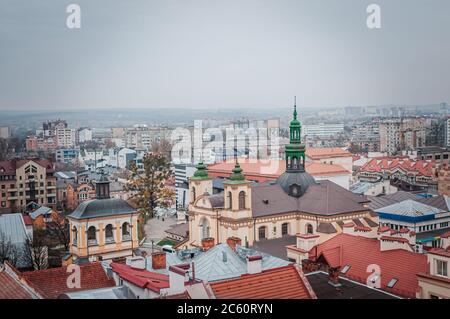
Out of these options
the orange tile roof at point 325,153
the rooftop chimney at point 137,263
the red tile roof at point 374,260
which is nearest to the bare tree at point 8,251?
the rooftop chimney at point 137,263

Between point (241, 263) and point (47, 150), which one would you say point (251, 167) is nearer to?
point (47, 150)

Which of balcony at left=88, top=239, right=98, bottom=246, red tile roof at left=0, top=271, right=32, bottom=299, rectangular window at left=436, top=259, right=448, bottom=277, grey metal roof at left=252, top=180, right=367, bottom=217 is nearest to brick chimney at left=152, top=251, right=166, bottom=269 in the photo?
red tile roof at left=0, top=271, right=32, bottom=299

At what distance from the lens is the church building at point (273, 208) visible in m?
7.01

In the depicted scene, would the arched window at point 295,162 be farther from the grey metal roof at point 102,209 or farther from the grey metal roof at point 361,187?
the grey metal roof at point 102,209

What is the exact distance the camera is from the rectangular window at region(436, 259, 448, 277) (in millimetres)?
3352

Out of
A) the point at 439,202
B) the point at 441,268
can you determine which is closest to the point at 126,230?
the point at 441,268

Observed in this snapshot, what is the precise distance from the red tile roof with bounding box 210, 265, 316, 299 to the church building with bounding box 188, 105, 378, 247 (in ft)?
12.1

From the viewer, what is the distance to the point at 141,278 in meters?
3.23

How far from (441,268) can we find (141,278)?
1.64 m

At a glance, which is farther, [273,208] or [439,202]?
[439,202]

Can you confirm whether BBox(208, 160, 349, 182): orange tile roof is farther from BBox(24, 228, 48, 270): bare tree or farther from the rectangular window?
the rectangular window

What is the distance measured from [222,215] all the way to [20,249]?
2286 mm

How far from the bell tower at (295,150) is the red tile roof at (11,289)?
16.1ft

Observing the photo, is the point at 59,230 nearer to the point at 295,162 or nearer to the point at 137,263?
the point at 295,162
